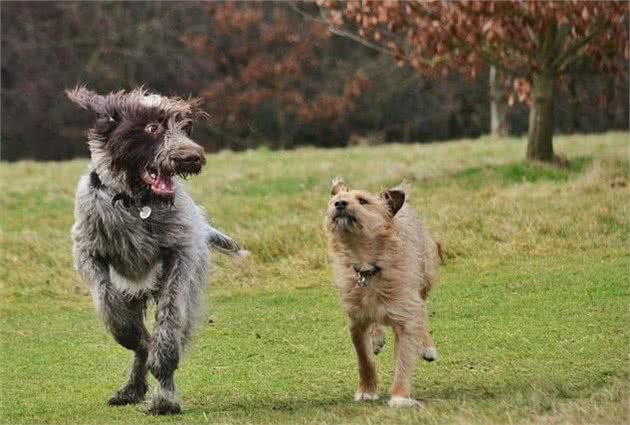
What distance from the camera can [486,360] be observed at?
915 cm

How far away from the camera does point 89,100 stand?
8680mm

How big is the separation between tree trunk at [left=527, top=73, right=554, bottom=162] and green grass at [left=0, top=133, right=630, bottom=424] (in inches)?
19.2

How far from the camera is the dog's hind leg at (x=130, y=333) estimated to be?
27.6 ft

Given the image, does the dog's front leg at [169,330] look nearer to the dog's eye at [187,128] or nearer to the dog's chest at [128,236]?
the dog's chest at [128,236]

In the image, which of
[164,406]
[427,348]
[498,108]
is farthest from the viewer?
[498,108]

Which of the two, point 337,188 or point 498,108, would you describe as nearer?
point 337,188

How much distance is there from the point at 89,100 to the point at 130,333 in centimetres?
153

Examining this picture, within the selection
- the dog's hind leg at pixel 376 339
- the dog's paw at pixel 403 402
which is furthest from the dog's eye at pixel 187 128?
the dog's paw at pixel 403 402

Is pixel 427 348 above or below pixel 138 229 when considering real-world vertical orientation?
below

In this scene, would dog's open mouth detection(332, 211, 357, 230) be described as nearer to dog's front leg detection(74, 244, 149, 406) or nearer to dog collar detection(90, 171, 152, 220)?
dog collar detection(90, 171, 152, 220)

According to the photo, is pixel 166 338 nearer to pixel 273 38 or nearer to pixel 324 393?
pixel 324 393

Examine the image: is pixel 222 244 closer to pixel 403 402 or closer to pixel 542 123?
pixel 403 402

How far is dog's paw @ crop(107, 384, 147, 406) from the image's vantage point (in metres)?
8.52

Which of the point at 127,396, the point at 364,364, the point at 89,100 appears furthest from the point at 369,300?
the point at 89,100
